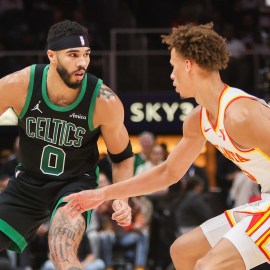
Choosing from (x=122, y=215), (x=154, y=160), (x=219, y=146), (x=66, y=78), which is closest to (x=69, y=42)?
(x=66, y=78)

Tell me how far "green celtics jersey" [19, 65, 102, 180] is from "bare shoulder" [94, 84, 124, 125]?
0.04 meters

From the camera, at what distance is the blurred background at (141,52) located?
13.6 metres

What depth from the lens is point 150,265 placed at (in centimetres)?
1095

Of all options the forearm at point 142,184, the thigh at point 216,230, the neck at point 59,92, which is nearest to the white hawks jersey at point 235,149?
the thigh at point 216,230

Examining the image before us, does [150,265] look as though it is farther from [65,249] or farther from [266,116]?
[266,116]

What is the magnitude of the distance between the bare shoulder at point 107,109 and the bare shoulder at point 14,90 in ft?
1.74

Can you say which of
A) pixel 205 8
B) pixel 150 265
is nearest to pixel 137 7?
pixel 205 8

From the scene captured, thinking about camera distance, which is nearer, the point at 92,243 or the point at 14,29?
the point at 92,243

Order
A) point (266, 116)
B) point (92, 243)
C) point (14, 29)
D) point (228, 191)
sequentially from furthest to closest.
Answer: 1. point (14, 29)
2. point (228, 191)
3. point (92, 243)
4. point (266, 116)

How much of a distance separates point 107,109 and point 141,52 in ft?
24.1

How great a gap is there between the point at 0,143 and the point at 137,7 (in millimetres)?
3546

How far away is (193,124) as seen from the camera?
5816 millimetres

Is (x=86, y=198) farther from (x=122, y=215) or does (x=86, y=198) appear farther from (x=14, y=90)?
(x=14, y=90)

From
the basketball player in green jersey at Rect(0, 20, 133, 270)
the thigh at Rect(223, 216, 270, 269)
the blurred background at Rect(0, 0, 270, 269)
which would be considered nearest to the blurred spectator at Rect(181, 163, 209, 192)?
the blurred background at Rect(0, 0, 270, 269)
